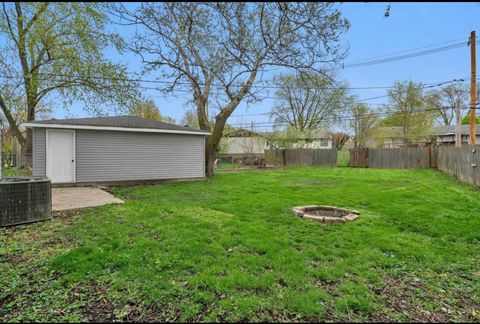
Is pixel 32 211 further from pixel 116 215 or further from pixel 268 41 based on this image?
pixel 268 41

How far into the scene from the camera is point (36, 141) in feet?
28.9

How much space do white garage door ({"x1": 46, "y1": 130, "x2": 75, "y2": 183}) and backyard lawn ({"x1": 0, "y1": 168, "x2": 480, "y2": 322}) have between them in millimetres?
4513

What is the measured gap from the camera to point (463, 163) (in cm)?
1034

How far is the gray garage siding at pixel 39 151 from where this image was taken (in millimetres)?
8797

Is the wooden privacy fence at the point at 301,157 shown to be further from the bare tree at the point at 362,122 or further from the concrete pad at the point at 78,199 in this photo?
the concrete pad at the point at 78,199

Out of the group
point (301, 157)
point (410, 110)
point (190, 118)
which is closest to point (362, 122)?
point (410, 110)

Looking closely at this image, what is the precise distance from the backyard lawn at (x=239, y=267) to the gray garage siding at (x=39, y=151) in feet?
15.1

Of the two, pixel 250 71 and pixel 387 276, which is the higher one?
pixel 250 71

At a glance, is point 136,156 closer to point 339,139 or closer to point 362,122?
point 362,122

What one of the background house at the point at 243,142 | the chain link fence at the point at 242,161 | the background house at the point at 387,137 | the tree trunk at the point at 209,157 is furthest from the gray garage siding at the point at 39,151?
the background house at the point at 387,137

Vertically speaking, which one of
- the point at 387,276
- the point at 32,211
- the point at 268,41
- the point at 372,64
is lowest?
the point at 387,276

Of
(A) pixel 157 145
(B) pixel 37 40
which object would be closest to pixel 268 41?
(A) pixel 157 145

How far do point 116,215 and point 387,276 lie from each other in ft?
14.5

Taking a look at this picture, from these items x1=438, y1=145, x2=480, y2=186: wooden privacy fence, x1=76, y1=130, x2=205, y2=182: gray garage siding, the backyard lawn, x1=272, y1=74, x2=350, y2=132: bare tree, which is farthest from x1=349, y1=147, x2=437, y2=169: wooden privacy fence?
the backyard lawn
